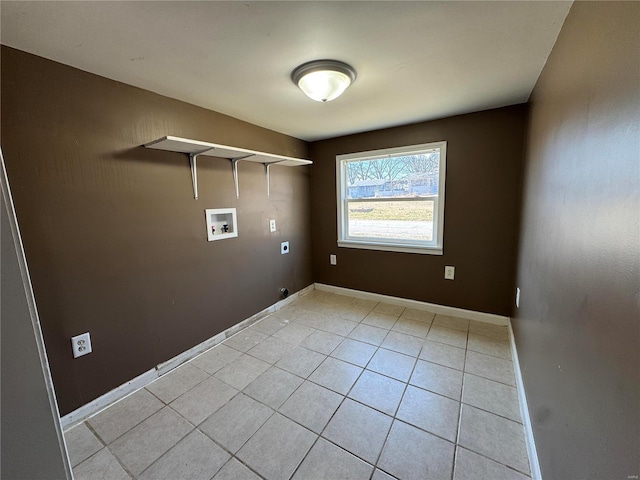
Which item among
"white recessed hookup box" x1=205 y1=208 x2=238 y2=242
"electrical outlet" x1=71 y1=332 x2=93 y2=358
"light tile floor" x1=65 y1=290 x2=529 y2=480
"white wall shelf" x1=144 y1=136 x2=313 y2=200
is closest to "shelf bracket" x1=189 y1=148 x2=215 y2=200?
"white wall shelf" x1=144 y1=136 x2=313 y2=200

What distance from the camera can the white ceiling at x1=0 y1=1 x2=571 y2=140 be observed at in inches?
41.3


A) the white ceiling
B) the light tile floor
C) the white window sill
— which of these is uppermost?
the white ceiling

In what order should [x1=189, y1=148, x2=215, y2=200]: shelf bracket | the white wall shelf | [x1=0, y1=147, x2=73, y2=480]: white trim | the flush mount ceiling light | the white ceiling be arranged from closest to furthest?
[x1=0, y1=147, x2=73, y2=480]: white trim
the white ceiling
the flush mount ceiling light
the white wall shelf
[x1=189, y1=148, x2=215, y2=200]: shelf bracket

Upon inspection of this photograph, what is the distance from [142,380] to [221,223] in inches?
51.4

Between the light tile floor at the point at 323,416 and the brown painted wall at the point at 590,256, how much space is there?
1.13 ft

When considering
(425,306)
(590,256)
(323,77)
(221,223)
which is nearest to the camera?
(590,256)

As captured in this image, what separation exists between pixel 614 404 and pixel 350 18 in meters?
1.56

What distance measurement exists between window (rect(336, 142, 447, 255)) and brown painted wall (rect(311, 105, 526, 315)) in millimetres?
83

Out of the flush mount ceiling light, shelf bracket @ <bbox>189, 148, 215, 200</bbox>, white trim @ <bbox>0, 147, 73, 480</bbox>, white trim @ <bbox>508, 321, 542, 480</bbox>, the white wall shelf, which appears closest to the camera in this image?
white trim @ <bbox>0, 147, 73, 480</bbox>

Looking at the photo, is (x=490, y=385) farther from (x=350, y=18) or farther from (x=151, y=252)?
(x=151, y=252)

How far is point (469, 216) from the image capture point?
8.28 ft

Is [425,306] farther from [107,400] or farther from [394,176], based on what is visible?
[107,400]

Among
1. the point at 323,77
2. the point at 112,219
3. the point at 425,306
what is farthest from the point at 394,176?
the point at 112,219

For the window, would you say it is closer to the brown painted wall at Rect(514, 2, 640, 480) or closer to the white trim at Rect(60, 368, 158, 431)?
the brown painted wall at Rect(514, 2, 640, 480)
